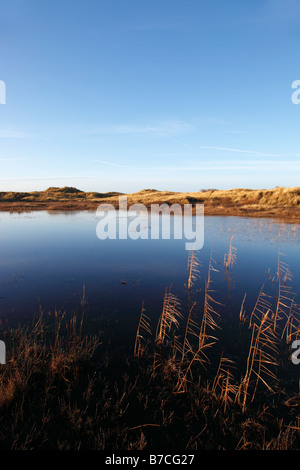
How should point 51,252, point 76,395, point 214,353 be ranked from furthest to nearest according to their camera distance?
point 51,252
point 214,353
point 76,395

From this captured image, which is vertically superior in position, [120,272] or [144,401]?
[120,272]

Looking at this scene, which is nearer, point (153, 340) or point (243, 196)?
point (153, 340)

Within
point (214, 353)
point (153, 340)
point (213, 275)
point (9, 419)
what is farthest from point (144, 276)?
point (9, 419)

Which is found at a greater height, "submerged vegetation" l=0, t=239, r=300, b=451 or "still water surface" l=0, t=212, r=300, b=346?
"still water surface" l=0, t=212, r=300, b=346

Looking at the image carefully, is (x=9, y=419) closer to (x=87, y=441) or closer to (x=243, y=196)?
(x=87, y=441)

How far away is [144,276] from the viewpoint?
14695mm

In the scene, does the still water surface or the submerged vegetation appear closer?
the submerged vegetation

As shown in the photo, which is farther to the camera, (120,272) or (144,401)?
(120,272)

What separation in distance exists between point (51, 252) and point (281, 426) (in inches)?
756

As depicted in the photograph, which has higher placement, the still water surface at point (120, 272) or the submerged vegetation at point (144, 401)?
the still water surface at point (120, 272)

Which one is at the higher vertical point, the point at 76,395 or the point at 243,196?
the point at 243,196

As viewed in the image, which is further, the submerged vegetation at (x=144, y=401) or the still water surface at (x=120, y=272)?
the still water surface at (x=120, y=272)
